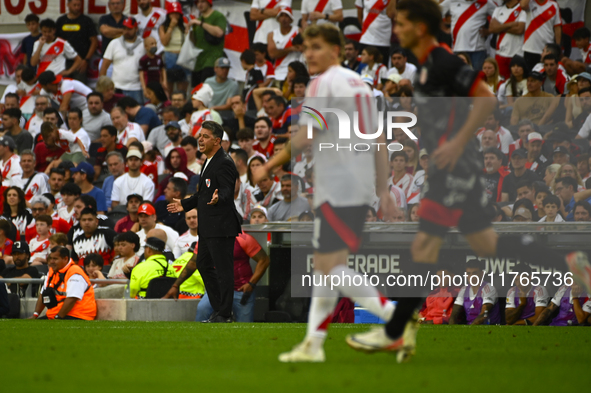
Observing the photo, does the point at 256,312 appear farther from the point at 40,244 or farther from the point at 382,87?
the point at 382,87

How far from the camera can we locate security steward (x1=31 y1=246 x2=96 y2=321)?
10328mm

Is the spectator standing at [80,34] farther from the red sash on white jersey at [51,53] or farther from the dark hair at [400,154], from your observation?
the dark hair at [400,154]

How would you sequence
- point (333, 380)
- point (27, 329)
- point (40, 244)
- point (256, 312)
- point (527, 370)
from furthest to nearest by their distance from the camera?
point (40, 244) → point (256, 312) → point (27, 329) → point (527, 370) → point (333, 380)

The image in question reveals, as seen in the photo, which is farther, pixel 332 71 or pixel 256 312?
pixel 256 312

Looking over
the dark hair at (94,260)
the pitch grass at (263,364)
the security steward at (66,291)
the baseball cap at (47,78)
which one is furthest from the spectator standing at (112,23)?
the pitch grass at (263,364)

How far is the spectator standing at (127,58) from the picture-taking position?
18.5m

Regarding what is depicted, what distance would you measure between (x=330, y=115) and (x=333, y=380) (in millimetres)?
1615

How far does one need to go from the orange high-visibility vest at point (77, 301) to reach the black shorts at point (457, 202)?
21.7 ft

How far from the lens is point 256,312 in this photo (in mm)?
10953

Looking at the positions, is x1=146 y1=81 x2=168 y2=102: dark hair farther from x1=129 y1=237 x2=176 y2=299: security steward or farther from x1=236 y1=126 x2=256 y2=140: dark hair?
x1=129 y1=237 x2=176 y2=299: security steward

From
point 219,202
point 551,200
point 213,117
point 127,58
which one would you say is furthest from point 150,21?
point 551,200

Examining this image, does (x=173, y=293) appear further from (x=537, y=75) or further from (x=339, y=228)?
(x=537, y=75)

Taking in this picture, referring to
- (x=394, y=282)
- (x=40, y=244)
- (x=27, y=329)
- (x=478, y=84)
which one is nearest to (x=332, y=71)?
(x=478, y=84)

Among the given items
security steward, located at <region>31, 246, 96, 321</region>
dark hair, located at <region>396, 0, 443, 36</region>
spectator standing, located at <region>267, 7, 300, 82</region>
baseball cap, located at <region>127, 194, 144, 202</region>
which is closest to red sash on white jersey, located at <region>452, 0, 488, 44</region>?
spectator standing, located at <region>267, 7, 300, 82</region>
